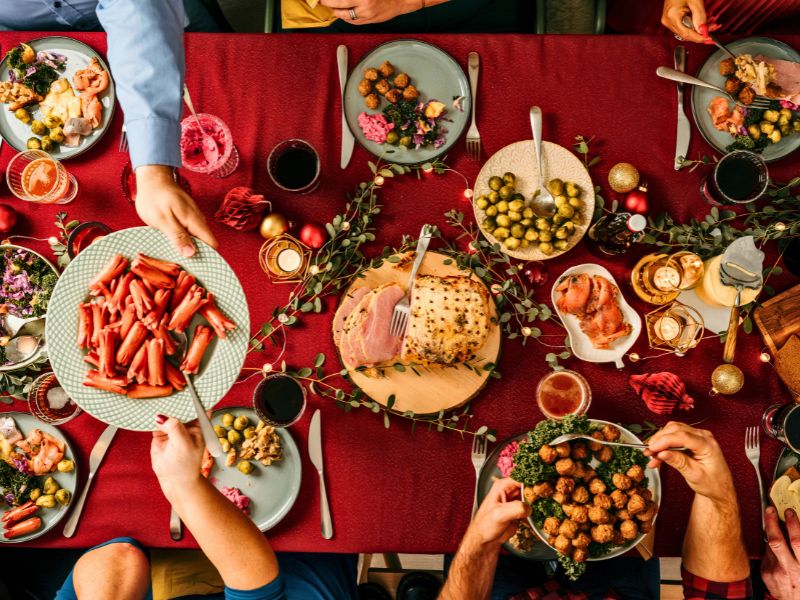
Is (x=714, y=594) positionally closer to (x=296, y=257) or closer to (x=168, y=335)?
(x=296, y=257)

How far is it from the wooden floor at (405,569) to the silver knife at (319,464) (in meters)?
0.96

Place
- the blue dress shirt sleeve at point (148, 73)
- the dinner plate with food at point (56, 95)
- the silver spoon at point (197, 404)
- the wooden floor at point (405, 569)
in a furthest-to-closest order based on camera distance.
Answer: the wooden floor at point (405, 569) < the dinner plate with food at point (56, 95) < the blue dress shirt sleeve at point (148, 73) < the silver spoon at point (197, 404)

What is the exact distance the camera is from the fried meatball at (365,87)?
1679 millimetres

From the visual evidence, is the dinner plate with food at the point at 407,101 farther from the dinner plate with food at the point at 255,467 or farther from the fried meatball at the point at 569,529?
the fried meatball at the point at 569,529

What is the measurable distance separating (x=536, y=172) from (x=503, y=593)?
1.46 meters

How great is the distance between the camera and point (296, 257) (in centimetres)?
168

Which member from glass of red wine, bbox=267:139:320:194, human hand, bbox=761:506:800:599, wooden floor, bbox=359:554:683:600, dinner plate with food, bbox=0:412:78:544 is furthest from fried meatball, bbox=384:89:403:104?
wooden floor, bbox=359:554:683:600

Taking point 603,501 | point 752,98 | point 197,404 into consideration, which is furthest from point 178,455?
point 752,98

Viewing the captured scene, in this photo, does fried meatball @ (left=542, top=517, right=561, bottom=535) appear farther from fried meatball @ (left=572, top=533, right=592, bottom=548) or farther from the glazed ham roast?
the glazed ham roast

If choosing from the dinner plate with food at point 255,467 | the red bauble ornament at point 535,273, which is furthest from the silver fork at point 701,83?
→ the dinner plate with food at point 255,467

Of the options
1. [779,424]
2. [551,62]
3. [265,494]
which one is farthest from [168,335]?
[779,424]

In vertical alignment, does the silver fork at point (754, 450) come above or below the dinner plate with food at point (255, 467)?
above

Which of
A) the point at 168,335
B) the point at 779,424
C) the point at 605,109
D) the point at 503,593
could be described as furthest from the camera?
the point at 503,593

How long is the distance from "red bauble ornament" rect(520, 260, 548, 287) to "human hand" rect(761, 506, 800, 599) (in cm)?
93
